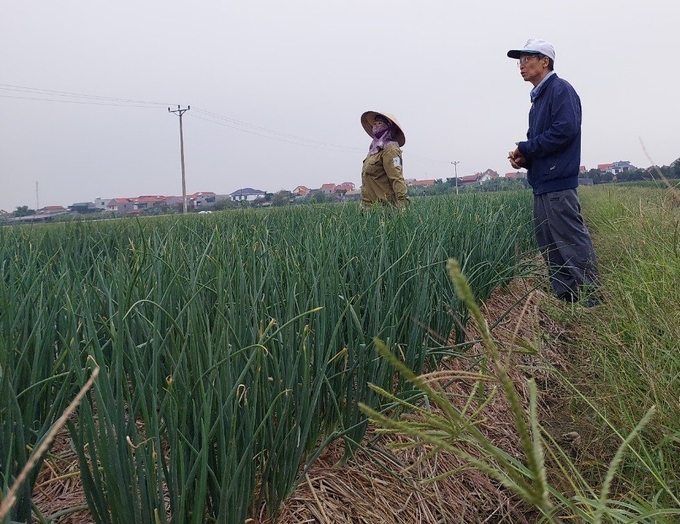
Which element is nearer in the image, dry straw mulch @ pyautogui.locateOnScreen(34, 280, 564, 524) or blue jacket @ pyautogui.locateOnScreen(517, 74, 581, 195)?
dry straw mulch @ pyautogui.locateOnScreen(34, 280, 564, 524)

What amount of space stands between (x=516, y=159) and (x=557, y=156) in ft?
0.83

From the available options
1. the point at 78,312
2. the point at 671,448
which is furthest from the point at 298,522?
the point at 671,448

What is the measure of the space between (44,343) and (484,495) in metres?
1.15

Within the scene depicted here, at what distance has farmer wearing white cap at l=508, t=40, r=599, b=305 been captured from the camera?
349 cm

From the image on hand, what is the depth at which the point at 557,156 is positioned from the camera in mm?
3600

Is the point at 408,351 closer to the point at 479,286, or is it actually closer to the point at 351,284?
the point at 351,284

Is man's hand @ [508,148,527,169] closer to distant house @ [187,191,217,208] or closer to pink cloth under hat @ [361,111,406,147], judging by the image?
pink cloth under hat @ [361,111,406,147]

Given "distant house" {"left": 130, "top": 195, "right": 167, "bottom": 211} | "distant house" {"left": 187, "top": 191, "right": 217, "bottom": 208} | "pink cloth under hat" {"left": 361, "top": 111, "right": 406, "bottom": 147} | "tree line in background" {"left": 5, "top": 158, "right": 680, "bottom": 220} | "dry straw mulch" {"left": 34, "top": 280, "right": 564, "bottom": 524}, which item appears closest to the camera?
"dry straw mulch" {"left": 34, "top": 280, "right": 564, "bottom": 524}

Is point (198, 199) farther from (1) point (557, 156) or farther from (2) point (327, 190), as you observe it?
(1) point (557, 156)

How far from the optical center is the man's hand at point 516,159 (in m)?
3.74

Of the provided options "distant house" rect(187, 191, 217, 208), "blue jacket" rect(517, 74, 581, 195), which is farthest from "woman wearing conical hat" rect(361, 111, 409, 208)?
"distant house" rect(187, 191, 217, 208)

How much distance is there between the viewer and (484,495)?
1688 mm

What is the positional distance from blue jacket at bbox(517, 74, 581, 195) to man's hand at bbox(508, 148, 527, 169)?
0.09ft

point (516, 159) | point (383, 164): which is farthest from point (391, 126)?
point (516, 159)
